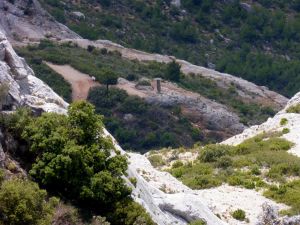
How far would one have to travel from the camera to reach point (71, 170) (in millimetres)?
17969

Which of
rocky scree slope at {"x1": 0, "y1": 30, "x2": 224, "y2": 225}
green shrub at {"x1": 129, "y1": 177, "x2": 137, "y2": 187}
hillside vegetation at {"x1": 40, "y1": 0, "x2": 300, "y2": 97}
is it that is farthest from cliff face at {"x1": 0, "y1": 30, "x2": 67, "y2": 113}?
hillside vegetation at {"x1": 40, "y1": 0, "x2": 300, "y2": 97}

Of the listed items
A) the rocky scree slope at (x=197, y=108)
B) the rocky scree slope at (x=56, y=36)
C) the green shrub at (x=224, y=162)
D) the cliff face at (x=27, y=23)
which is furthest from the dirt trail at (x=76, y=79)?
the green shrub at (x=224, y=162)

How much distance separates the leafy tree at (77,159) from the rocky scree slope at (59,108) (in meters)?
0.97

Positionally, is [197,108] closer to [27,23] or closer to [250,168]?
Answer: [27,23]

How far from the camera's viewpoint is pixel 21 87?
2014 cm

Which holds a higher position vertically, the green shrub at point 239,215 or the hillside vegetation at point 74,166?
the hillside vegetation at point 74,166

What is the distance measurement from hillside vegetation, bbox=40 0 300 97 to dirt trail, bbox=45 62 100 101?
84.9 ft

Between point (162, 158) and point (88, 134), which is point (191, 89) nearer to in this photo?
point (162, 158)

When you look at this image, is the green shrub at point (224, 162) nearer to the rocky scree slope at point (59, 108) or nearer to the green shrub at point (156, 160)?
the green shrub at point (156, 160)

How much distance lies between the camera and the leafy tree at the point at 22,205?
51.0 feet

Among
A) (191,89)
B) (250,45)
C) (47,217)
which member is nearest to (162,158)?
(47,217)

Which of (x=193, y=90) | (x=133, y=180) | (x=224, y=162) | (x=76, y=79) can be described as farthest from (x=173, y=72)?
(x=133, y=180)

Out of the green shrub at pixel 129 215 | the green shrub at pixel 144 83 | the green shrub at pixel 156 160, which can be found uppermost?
the green shrub at pixel 129 215

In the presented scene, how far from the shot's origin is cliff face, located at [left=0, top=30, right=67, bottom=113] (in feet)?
62.0
